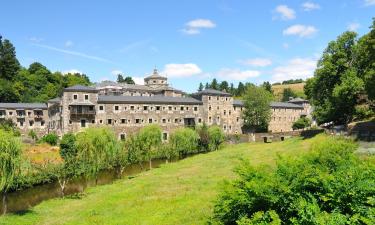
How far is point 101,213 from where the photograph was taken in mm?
25062

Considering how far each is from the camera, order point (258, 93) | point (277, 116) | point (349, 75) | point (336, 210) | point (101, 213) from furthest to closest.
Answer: point (277, 116) < point (258, 93) < point (349, 75) < point (101, 213) < point (336, 210)

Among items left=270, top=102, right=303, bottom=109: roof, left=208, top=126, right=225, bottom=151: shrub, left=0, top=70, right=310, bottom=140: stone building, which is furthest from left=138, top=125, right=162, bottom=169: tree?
left=270, top=102, right=303, bottom=109: roof

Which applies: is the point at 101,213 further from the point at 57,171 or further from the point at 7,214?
the point at 57,171

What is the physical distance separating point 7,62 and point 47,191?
7586 centimetres

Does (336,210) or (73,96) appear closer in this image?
(336,210)

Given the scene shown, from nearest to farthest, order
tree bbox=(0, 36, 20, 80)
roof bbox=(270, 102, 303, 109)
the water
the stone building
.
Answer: the water < the stone building < roof bbox=(270, 102, 303, 109) < tree bbox=(0, 36, 20, 80)

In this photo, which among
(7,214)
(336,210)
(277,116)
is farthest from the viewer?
(277,116)

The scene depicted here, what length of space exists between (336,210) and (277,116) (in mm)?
87362

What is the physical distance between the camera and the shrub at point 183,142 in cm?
5953

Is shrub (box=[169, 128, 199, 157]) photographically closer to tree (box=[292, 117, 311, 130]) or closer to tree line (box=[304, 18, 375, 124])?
tree line (box=[304, 18, 375, 124])

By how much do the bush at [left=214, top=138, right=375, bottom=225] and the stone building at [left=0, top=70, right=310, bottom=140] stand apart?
191 ft

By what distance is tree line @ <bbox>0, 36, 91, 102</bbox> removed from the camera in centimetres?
9118

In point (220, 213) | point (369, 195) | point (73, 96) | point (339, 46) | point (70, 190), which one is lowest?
point (70, 190)

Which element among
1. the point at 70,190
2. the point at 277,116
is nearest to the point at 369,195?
the point at 70,190
